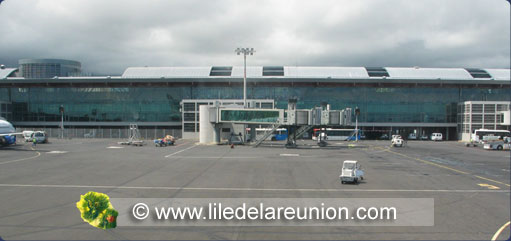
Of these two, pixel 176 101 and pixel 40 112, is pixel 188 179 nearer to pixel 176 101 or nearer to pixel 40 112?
pixel 176 101

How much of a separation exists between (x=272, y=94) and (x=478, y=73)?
219 feet

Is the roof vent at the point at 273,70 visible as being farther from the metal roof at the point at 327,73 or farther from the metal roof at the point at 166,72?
the metal roof at the point at 166,72

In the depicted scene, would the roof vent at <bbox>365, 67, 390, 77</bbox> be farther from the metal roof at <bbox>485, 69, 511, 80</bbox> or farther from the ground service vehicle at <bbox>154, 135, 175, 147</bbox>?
the ground service vehicle at <bbox>154, 135, 175, 147</bbox>

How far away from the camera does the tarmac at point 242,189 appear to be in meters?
16.4

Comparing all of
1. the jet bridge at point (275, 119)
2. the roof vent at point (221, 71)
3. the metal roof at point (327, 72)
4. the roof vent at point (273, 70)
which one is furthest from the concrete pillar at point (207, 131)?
the metal roof at point (327, 72)

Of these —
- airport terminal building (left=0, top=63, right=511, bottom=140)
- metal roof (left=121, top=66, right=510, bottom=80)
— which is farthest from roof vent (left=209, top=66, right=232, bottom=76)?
metal roof (left=121, top=66, right=510, bottom=80)

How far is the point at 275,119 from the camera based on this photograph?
2896 inches

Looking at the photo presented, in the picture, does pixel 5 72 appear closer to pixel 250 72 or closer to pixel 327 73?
pixel 250 72

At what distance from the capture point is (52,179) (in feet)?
102

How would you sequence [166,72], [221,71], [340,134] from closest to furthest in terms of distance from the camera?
[340,134]
[221,71]
[166,72]

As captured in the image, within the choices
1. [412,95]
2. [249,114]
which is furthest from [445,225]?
[412,95]

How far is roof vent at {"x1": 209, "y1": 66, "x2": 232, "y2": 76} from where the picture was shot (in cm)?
11994

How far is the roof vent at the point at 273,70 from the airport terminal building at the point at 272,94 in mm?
322
